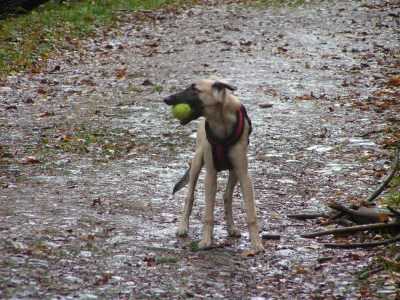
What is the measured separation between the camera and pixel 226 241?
619 cm

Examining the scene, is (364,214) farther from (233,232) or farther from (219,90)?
(219,90)

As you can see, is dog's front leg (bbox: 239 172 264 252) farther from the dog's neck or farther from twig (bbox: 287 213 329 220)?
twig (bbox: 287 213 329 220)

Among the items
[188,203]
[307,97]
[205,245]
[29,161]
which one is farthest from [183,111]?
[307,97]

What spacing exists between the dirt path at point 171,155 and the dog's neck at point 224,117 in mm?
895

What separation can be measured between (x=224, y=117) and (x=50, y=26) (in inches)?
478

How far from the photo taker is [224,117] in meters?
5.71

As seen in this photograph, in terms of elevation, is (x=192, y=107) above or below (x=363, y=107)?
above

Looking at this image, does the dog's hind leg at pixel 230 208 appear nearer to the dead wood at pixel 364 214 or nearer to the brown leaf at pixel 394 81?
the dead wood at pixel 364 214

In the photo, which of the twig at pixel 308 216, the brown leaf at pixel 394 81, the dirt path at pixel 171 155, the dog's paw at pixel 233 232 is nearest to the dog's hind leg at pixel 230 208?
the dog's paw at pixel 233 232

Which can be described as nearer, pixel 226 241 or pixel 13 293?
pixel 13 293

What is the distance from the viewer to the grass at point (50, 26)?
47.3 ft

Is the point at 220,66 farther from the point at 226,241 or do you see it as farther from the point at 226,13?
the point at 226,241

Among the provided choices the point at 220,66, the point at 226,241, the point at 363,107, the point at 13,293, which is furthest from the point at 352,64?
the point at 13,293

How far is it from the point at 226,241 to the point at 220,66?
8.60 m
